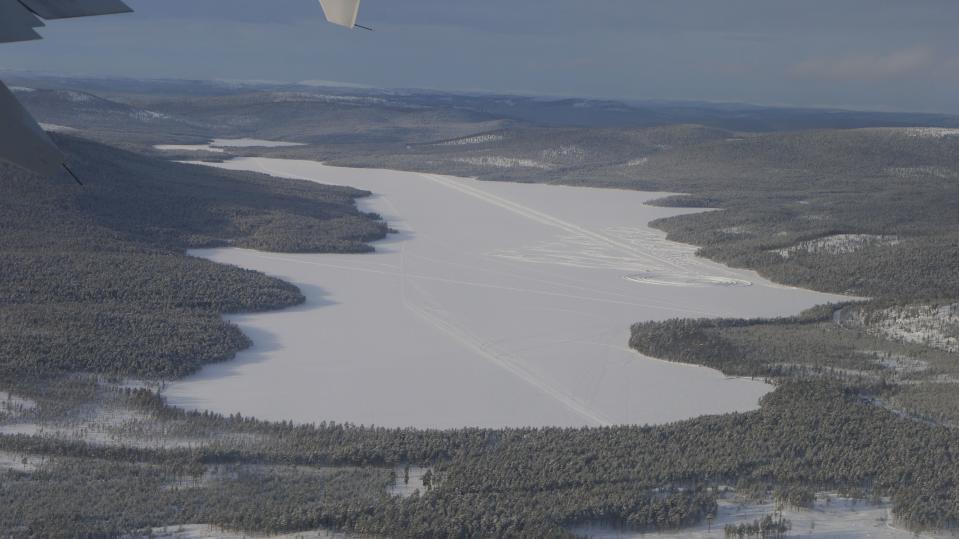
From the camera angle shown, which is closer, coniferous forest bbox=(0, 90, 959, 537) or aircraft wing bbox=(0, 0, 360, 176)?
aircraft wing bbox=(0, 0, 360, 176)

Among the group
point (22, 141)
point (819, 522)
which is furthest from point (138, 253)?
point (22, 141)

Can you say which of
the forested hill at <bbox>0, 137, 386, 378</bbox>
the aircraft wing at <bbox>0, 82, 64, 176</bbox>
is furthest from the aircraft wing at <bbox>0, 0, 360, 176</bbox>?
the forested hill at <bbox>0, 137, 386, 378</bbox>

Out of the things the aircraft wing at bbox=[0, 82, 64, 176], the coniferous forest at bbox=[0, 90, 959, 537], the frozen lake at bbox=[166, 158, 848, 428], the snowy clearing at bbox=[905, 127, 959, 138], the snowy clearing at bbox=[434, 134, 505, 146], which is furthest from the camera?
the snowy clearing at bbox=[434, 134, 505, 146]

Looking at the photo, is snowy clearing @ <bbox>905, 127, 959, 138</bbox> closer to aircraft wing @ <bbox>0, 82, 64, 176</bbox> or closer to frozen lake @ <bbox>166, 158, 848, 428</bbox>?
frozen lake @ <bbox>166, 158, 848, 428</bbox>

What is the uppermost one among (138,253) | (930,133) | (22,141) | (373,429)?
(930,133)

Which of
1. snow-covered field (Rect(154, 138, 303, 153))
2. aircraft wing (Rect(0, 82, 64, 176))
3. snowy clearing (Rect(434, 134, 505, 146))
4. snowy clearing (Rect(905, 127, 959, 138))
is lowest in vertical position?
snow-covered field (Rect(154, 138, 303, 153))

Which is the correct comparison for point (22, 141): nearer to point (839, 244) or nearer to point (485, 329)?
point (485, 329)

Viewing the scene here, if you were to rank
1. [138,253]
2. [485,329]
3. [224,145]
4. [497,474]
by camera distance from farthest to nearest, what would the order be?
Answer: [224,145] < [138,253] < [485,329] < [497,474]
